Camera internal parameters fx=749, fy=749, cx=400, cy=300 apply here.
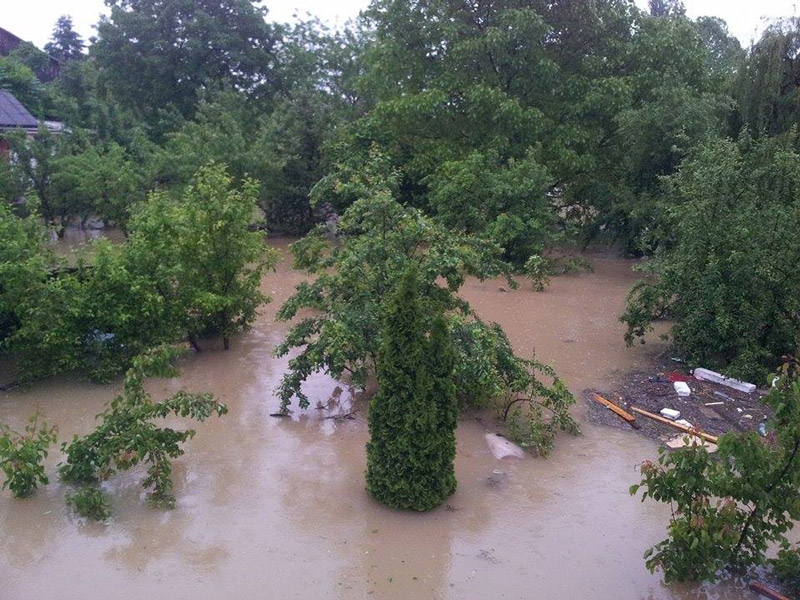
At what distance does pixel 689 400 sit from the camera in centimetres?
970

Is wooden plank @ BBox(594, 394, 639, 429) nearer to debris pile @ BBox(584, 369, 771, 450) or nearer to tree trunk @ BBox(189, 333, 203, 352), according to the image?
debris pile @ BBox(584, 369, 771, 450)

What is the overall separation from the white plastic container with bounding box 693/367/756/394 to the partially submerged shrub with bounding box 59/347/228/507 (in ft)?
21.9

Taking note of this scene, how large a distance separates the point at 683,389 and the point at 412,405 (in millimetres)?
5061

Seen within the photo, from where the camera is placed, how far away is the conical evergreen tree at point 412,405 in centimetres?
638

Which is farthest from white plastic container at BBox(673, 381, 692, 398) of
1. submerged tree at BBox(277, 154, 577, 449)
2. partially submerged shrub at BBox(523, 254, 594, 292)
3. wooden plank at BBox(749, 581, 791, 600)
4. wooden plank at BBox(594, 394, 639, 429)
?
partially submerged shrub at BBox(523, 254, 594, 292)

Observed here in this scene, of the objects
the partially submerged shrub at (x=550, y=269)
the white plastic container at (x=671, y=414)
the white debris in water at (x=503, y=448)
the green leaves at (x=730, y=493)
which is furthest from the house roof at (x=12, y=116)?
the green leaves at (x=730, y=493)

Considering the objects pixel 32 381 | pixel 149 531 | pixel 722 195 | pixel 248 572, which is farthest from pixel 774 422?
pixel 32 381

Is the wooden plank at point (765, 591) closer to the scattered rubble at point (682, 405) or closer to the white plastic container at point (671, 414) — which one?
the scattered rubble at point (682, 405)

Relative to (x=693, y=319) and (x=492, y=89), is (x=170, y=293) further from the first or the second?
(x=492, y=89)

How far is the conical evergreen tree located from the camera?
638cm

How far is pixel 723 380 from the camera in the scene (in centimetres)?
1009

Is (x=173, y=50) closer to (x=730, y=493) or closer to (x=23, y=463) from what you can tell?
(x=23, y=463)

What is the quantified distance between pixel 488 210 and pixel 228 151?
24.6 feet

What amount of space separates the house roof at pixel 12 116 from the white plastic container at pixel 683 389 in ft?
65.3
